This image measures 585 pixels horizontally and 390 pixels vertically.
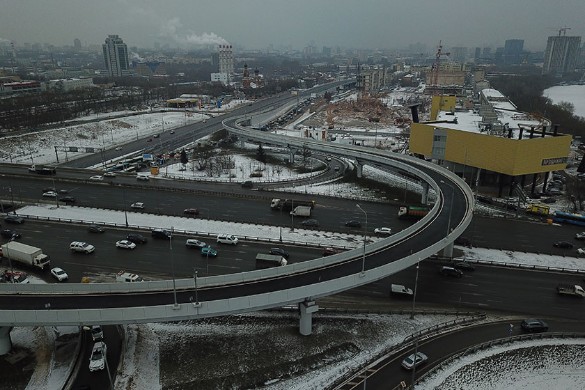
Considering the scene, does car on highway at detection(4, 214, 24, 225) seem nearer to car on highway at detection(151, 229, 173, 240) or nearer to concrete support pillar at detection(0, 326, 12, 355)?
car on highway at detection(151, 229, 173, 240)

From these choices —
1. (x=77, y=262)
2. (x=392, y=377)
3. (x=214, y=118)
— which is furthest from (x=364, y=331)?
(x=214, y=118)

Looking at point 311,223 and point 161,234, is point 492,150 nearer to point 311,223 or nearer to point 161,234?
point 311,223

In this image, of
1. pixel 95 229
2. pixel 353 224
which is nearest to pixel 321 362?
pixel 353 224

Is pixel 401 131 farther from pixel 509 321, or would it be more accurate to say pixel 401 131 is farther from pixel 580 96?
pixel 580 96

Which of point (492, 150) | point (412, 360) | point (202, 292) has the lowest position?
point (412, 360)

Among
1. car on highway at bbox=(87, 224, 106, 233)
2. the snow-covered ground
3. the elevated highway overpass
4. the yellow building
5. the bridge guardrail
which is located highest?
the yellow building

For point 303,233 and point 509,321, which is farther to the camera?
point 303,233

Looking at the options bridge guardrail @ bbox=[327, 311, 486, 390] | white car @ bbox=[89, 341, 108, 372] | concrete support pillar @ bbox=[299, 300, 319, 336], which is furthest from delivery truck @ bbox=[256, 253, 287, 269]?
white car @ bbox=[89, 341, 108, 372]
